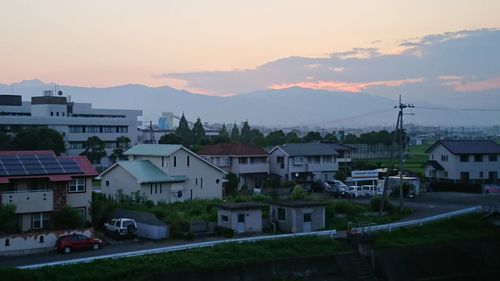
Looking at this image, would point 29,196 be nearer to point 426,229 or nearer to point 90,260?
point 90,260

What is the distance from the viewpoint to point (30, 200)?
970 inches

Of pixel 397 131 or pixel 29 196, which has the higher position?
pixel 397 131

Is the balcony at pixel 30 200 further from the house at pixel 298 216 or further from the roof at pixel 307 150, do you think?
the roof at pixel 307 150

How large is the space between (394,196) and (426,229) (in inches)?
479

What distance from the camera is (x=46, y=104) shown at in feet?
255

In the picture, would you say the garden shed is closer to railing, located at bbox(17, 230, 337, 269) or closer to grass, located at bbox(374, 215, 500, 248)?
railing, located at bbox(17, 230, 337, 269)

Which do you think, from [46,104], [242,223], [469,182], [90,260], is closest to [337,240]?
[242,223]

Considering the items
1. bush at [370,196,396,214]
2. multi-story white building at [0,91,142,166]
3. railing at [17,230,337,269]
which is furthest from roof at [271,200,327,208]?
multi-story white building at [0,91,142,166]

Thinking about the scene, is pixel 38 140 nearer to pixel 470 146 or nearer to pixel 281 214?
pixel 281 214

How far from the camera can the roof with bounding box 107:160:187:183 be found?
3353cm

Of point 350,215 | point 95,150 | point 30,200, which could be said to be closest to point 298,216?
point 350,215

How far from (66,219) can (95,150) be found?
39121 mm

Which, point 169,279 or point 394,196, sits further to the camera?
point 394,196

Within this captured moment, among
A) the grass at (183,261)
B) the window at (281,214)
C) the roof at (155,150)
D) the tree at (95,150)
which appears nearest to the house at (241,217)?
the window at (281,214)
